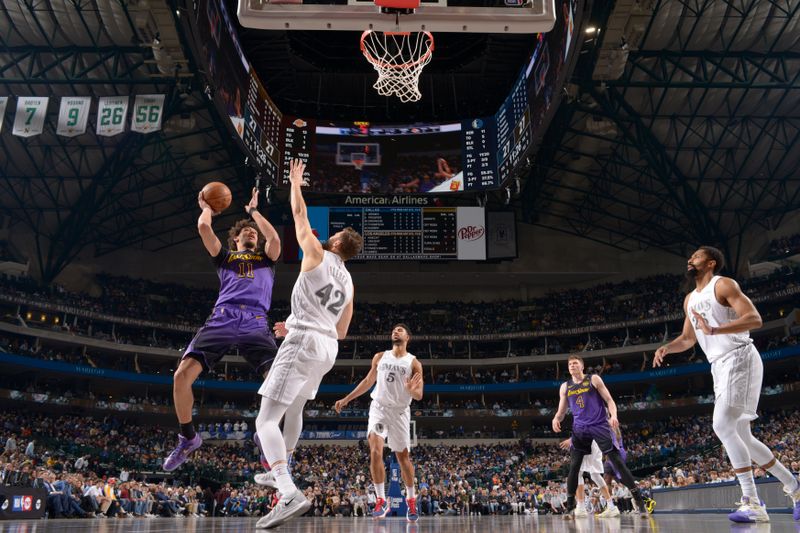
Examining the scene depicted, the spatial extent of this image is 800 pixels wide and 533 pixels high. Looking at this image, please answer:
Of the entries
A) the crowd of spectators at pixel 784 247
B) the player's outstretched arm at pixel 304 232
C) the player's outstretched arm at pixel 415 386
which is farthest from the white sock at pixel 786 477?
the crowd of spectators at pixel 784 247

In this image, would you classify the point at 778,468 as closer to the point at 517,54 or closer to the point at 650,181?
the point at 517,54

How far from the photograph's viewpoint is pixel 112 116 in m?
20.8

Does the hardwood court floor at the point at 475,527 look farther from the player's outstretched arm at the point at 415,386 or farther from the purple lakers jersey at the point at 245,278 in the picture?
the purple lakers jersey at the point at 245,278

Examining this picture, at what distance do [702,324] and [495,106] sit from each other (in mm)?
26833

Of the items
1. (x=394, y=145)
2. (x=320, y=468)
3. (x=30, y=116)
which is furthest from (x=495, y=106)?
(x=30, y=116)

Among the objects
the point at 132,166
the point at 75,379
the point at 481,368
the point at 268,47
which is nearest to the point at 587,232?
the point at 481,368

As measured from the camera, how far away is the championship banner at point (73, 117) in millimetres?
20359

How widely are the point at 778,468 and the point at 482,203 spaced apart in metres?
24.6

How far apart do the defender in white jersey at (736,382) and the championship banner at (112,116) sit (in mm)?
19241

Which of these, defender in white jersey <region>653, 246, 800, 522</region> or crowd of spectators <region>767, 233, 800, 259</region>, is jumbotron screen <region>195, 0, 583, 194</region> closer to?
defender in white jersey <region>653, 246, 800, 522</region>

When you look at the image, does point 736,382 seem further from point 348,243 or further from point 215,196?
point 215,196

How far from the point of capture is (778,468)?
6.16m

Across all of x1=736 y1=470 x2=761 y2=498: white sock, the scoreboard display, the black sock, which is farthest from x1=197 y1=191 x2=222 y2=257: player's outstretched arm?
the scoreboard display

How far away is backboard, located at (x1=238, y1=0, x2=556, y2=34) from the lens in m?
8.05
